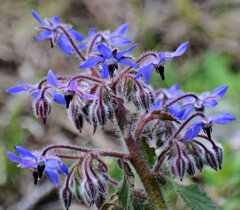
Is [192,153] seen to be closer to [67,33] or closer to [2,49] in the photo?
[67,33]

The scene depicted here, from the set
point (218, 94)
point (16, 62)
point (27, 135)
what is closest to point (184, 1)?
point (16, 62)

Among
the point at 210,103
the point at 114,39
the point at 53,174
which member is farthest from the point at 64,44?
the point at 210,103

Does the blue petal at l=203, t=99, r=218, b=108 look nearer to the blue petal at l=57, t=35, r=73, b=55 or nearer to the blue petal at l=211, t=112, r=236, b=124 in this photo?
the blue petal at l=211, t=112, r=236, b=124

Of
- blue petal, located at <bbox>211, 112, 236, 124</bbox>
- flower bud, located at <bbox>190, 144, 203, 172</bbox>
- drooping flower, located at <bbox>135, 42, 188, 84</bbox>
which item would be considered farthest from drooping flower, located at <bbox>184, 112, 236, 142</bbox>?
drooping flower, located at <bbox>135, 42, 188, 84</bbox>

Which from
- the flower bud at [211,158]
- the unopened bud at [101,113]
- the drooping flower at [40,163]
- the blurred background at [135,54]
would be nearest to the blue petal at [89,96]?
the unopened bud at [101,113]

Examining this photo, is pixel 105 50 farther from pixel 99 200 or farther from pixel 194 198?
pixel 194 198
